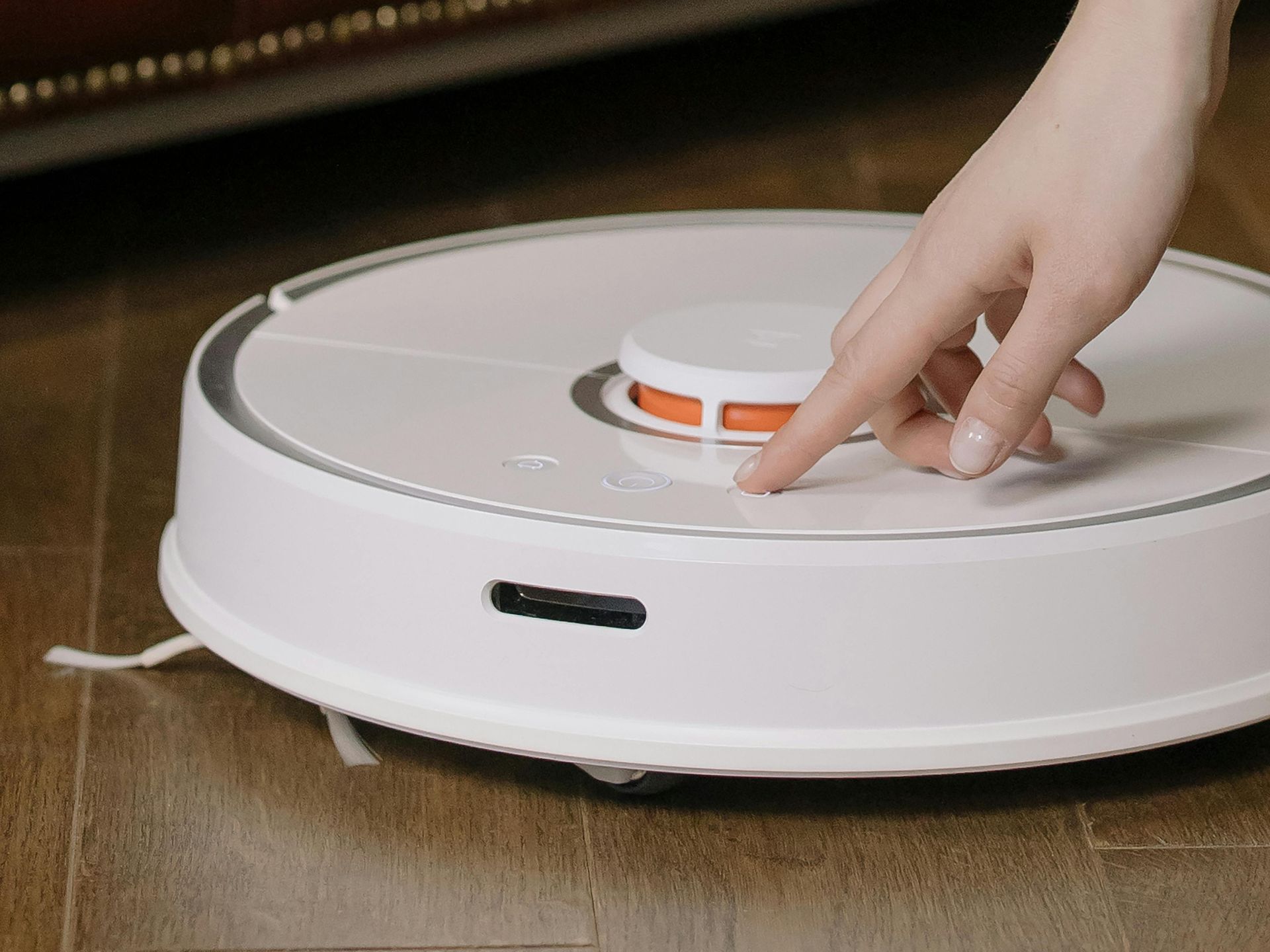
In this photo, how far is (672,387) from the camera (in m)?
0.73

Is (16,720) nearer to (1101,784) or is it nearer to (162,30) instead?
(1101,784)

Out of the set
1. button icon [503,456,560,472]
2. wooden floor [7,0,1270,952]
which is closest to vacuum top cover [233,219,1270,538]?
button icon [503,456,560,472]

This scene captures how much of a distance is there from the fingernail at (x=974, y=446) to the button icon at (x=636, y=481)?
0.12 meters

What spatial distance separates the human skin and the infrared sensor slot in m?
0.09

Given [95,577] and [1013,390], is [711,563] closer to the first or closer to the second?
[1013,390]

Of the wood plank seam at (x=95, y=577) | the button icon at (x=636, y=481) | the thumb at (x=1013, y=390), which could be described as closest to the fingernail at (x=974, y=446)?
the thumb at (x=1013, y=390)

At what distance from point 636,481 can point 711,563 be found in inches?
3.3

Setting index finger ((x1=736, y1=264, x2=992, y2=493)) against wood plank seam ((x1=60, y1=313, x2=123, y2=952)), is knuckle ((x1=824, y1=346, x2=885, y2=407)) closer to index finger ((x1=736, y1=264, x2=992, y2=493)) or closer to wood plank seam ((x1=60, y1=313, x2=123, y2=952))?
index finger ((x1=736, y1=264, x2=992, y2=493))

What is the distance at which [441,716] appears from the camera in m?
0.64

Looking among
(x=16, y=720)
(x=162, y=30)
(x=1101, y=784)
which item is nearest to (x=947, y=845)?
(x=1101, y=784)

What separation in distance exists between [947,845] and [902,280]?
0.21 m

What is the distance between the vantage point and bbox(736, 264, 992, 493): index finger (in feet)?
1.96

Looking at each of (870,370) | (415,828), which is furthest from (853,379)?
(415,828)

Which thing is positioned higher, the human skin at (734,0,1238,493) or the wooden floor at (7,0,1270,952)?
the human skin at (734,0,1238,493)
